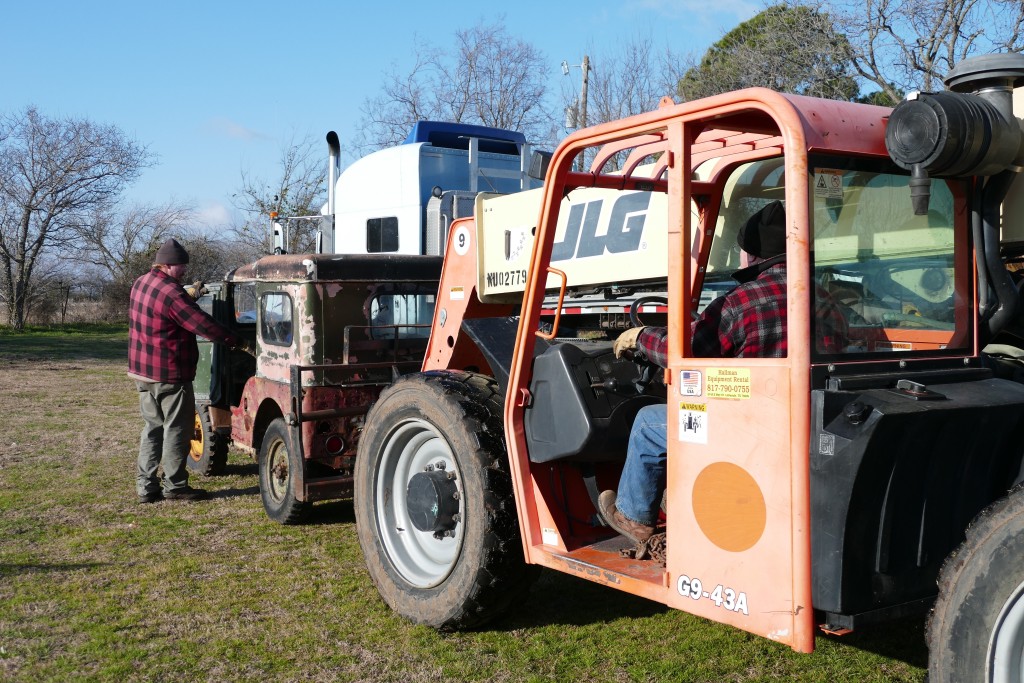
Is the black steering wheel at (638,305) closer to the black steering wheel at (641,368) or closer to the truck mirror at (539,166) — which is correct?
the black steering wheel at (641,368)

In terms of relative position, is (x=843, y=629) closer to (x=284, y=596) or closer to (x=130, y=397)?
(x=284, y=596)

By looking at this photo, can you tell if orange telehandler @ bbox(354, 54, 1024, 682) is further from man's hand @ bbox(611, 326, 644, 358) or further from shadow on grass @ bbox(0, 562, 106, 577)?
shadow on grass @ bbox(0, 562, 106, 577)

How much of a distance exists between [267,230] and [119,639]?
25.9m

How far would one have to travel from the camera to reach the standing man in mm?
7465

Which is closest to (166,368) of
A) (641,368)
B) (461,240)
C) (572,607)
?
(461,240)

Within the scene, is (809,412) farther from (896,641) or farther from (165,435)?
(165,435)

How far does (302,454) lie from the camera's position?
255 inches

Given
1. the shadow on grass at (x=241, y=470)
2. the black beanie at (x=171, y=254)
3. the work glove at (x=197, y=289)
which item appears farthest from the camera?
the shadow on grass at (x=241, y=470)

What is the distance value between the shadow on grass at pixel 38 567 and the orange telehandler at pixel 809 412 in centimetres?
244

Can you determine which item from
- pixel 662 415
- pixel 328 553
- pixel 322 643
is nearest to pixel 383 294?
pixel 328 553

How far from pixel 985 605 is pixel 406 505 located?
274 cm

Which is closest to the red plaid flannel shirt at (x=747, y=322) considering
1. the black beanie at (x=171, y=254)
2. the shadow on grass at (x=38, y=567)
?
the shadow on grass at (x=38, y=567)

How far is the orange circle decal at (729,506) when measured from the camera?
3088mm

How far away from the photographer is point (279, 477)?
278 inches
